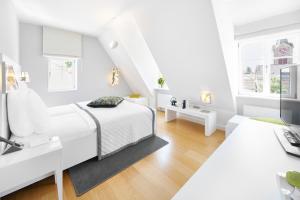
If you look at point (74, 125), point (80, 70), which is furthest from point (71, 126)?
point (80, 70)

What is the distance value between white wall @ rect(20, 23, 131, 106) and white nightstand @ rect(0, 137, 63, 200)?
304 cm

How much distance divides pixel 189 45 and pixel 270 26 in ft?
4.63

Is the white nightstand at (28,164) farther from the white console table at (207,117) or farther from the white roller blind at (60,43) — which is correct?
the white roller blind at (60,43)

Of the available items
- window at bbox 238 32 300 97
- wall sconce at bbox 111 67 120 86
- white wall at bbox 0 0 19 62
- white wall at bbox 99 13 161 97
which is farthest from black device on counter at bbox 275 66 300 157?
wall sconce at bbox 111 67 120 86

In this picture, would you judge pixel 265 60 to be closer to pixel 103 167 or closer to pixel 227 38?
pixel 227 38

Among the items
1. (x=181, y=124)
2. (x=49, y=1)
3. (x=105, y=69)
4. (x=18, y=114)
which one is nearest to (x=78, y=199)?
(x=18, y=114)

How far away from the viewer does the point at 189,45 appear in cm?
246

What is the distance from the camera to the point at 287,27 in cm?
219

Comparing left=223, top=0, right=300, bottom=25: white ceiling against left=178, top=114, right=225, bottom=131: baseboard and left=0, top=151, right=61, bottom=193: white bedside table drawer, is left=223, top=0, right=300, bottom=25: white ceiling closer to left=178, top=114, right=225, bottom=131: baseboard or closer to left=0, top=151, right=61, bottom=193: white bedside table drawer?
left=178, top=114, right=225, bottom=131: baseboard

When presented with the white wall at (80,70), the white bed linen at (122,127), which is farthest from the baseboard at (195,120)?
the white wall at (80,70)

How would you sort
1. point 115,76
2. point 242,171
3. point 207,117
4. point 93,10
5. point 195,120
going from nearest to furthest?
point 242,171 → point 93,10 → point 207,117 → point 195,120 → point 115,76

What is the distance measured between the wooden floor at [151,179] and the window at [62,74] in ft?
9.76

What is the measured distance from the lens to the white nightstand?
951 mm

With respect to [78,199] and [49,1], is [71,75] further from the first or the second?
[78,199]
